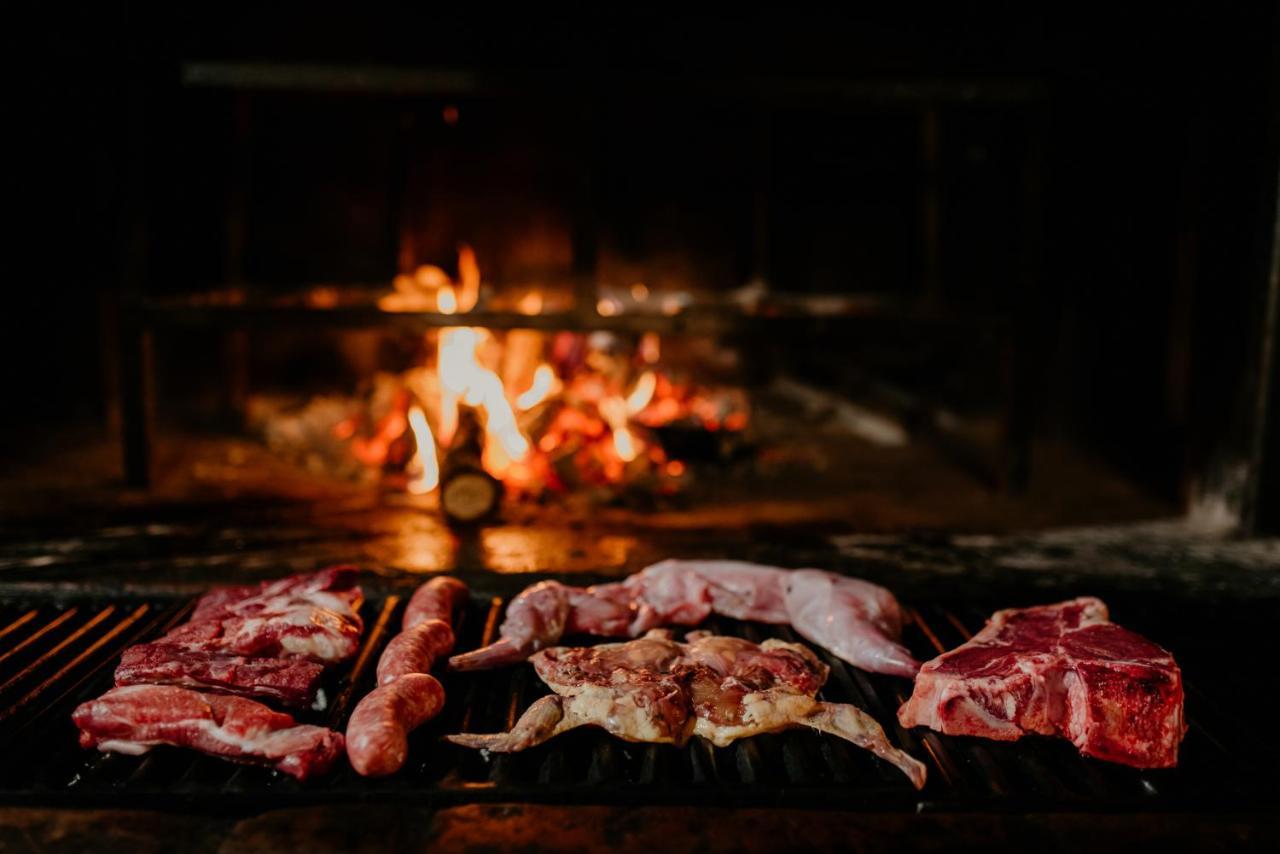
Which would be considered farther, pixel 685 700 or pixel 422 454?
pixel 422 454

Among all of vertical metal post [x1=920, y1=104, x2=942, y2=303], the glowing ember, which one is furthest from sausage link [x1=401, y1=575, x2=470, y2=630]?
vertical metal post [x1=920, y1=104, x2=942, y2=303]

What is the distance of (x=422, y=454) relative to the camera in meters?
6.16

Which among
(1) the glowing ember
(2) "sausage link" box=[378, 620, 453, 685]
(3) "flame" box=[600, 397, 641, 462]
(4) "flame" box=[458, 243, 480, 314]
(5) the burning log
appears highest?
(4) "flame" box=[458, 243, 480, 314]

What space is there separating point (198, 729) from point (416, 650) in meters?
0.67

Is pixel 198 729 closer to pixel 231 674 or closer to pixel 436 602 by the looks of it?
pixel 231 674

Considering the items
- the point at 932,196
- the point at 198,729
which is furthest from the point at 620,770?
the point at 932,196

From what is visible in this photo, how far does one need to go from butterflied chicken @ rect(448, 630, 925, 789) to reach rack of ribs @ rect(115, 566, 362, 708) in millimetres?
612

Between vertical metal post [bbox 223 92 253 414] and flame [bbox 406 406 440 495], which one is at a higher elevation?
vertical metal post [bbox 223 92 253 414]

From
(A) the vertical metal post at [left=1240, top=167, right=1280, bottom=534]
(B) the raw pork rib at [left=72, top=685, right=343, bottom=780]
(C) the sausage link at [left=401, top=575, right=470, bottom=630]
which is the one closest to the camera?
(B) the raw pork rib at [left=72, top=685, right=343, bottom=780]

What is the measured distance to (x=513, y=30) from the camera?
540 centimetres

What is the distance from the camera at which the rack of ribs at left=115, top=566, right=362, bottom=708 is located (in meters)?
3.04

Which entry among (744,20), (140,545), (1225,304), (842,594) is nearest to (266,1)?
(744,20)

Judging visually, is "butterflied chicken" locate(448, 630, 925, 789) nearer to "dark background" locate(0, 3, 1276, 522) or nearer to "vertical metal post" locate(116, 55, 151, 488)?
"dark background" locate(0, 3, 1276, 522)

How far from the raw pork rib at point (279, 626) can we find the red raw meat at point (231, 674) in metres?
0.11
